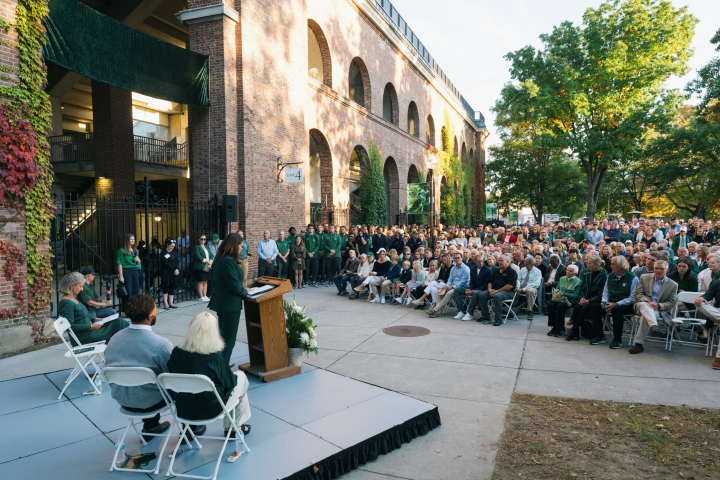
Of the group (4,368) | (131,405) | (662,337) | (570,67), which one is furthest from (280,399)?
(570,67)

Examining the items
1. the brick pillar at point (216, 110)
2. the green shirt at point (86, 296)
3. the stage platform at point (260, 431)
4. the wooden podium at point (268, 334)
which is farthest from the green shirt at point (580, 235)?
the green shirt at point (86, 296)

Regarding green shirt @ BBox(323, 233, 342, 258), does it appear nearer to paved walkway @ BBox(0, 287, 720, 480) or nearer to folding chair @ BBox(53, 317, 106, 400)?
paved walkway @ BBox(0, 287, 720, 480)

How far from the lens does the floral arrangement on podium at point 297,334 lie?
6.21m

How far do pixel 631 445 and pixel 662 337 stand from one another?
4.68 m

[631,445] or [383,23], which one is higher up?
[383,23]

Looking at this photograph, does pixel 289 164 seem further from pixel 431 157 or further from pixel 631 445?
pixel 631 445

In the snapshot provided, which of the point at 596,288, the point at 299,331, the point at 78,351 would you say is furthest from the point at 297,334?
the point at 596,288

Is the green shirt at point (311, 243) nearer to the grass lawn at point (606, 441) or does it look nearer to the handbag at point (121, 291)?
the handbag at point (121, 291)

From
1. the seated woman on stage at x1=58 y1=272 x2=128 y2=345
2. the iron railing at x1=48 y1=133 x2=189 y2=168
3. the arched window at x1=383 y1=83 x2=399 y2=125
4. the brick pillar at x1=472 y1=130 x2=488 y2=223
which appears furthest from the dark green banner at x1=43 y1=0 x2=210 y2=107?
the brick pillar at x1=472 y1=130 x2=488 y2=223

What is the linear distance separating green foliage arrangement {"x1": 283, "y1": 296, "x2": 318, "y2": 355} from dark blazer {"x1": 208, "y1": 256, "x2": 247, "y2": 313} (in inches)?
32.7

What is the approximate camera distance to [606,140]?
28156 millimetres

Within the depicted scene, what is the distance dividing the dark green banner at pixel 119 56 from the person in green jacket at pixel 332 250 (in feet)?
18.2

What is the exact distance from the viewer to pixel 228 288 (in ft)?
18.3

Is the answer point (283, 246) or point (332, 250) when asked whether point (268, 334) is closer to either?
point (283, 246)
